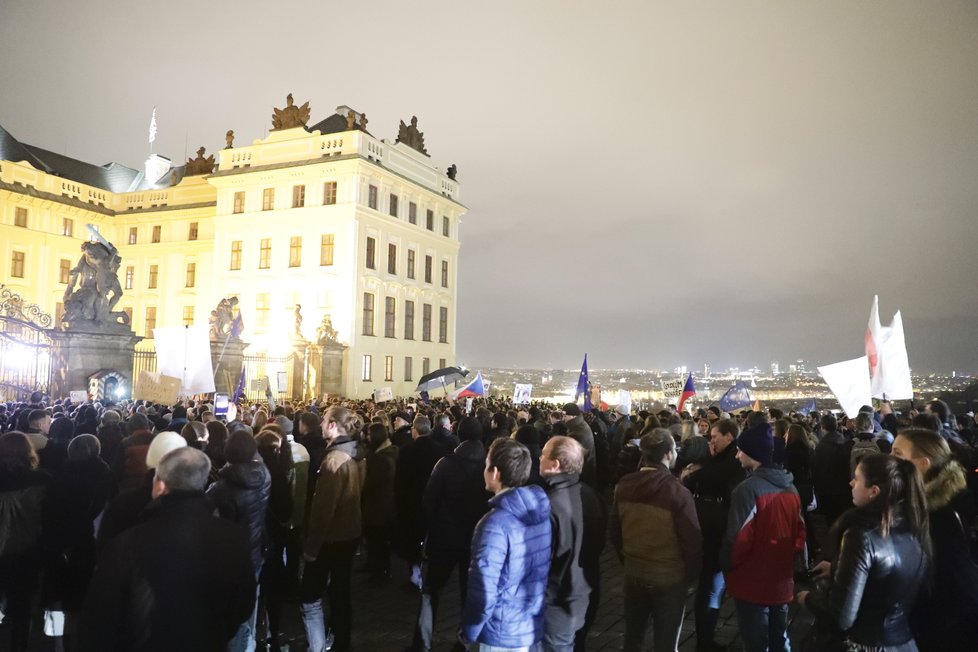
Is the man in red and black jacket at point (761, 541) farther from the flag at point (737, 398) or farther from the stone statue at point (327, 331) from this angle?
the stone statue at point (327, 331)

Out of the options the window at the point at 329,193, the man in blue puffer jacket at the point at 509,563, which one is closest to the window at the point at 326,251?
the window at the point at 329,193

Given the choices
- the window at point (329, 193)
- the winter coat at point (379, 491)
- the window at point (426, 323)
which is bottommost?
the winter coat at point (379, 491)

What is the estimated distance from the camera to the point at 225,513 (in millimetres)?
4727

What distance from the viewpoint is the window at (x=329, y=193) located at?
3566 cm

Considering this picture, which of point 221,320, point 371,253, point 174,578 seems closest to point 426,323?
point 371,253

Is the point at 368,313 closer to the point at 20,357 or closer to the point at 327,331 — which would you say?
the point at 327,331

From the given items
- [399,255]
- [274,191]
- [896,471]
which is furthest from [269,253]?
[896,471]

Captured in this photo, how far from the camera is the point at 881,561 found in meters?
3.32

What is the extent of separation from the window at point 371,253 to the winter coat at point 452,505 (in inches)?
1237

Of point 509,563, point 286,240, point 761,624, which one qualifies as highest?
point 286,240

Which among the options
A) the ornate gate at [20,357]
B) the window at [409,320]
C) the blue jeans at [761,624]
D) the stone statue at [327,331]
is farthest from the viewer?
the window at [409,320]

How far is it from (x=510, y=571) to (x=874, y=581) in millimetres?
1819

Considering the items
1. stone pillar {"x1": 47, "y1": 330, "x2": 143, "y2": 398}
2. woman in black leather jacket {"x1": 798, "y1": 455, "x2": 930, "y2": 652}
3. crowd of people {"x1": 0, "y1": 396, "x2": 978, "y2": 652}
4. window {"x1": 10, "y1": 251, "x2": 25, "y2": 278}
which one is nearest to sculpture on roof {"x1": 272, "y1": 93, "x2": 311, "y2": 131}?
window {"x1": 10, "y1": 251, "x2": 25, "y2": 278}

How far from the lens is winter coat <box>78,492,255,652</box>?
294cm
